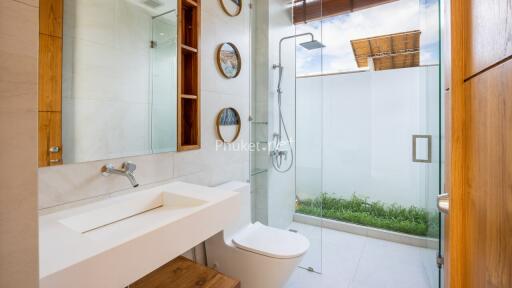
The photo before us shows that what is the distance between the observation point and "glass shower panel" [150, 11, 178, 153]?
152 centimetres

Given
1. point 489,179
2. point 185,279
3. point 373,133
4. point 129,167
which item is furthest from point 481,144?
point 373,133

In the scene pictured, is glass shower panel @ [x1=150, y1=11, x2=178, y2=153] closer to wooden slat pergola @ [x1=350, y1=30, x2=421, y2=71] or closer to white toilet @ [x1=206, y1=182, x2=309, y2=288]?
white toilet @ [x1=206, y1=182, x2=309, y2=288]

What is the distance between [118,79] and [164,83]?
11.5 inches

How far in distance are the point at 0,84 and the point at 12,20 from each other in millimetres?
106

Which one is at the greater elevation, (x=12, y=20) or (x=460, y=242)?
(x=12, y=20)

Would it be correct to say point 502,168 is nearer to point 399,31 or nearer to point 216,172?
point 216,172

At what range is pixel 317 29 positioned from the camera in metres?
Result: 2.46

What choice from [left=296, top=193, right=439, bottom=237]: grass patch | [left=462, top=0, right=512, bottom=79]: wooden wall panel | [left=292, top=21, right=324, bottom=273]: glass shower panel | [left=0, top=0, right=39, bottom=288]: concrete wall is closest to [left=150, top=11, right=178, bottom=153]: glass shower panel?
[left=0, top=0, right=39, bottom=288]: concrete wall

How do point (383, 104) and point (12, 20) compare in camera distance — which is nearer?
point (12, 20)

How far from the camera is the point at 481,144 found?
0.49 meters

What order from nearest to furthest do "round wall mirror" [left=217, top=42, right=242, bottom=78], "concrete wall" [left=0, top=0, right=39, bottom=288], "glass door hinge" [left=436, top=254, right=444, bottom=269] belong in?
"concrete wall" [left=0, top=0, right=39, bottom=288], "glass door hinge" [left=436, top=254, right=444, bottom=269], "round wall mirror" [left=217, top=42, right=242, bottom=78]

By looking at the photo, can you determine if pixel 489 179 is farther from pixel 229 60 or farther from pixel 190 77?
pixel 229 60

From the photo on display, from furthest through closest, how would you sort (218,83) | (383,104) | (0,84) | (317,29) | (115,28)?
(383,104), (317,29), (218,83), (115,28), (0,84)

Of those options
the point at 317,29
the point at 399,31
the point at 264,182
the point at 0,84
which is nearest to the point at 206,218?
the point at 0,84
